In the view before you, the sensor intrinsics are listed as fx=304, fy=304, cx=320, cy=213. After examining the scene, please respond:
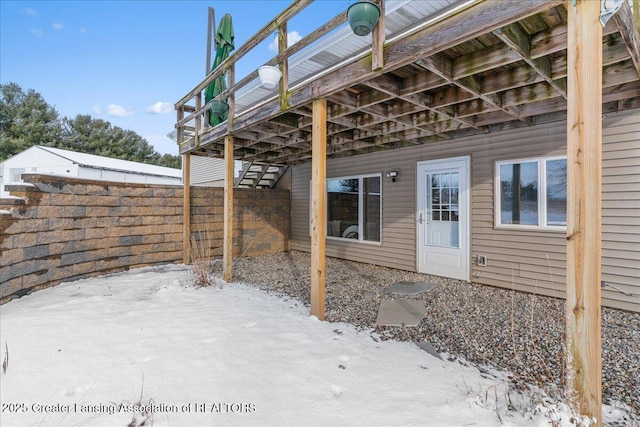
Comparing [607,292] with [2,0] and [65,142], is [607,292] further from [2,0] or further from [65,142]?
[65,142]

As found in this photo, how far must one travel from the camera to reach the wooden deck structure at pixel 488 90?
5.21 feet

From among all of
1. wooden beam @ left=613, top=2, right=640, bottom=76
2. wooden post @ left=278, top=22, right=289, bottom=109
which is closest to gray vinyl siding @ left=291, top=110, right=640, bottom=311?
wooden beam @ left=613, top=2, right=640, bottom=76

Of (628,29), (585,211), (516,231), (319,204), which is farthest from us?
(516,231)

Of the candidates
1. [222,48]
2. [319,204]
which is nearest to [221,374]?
[319,204]

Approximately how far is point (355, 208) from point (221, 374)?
199 inches

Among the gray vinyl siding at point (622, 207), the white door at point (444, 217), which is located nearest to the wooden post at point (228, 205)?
the white door at point (444, 217)

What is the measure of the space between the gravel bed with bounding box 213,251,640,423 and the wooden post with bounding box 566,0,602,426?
46cm

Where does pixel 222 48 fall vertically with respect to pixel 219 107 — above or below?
above

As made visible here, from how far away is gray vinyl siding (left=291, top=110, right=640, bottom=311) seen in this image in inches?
143

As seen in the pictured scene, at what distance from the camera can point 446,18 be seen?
2.18m

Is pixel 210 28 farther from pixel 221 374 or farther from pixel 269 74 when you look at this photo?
pixel 221 374

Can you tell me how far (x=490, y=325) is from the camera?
3.11 metres

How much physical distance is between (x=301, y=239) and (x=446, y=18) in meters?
6.32

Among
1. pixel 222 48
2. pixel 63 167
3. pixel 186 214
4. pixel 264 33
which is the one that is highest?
pixel 222 48
